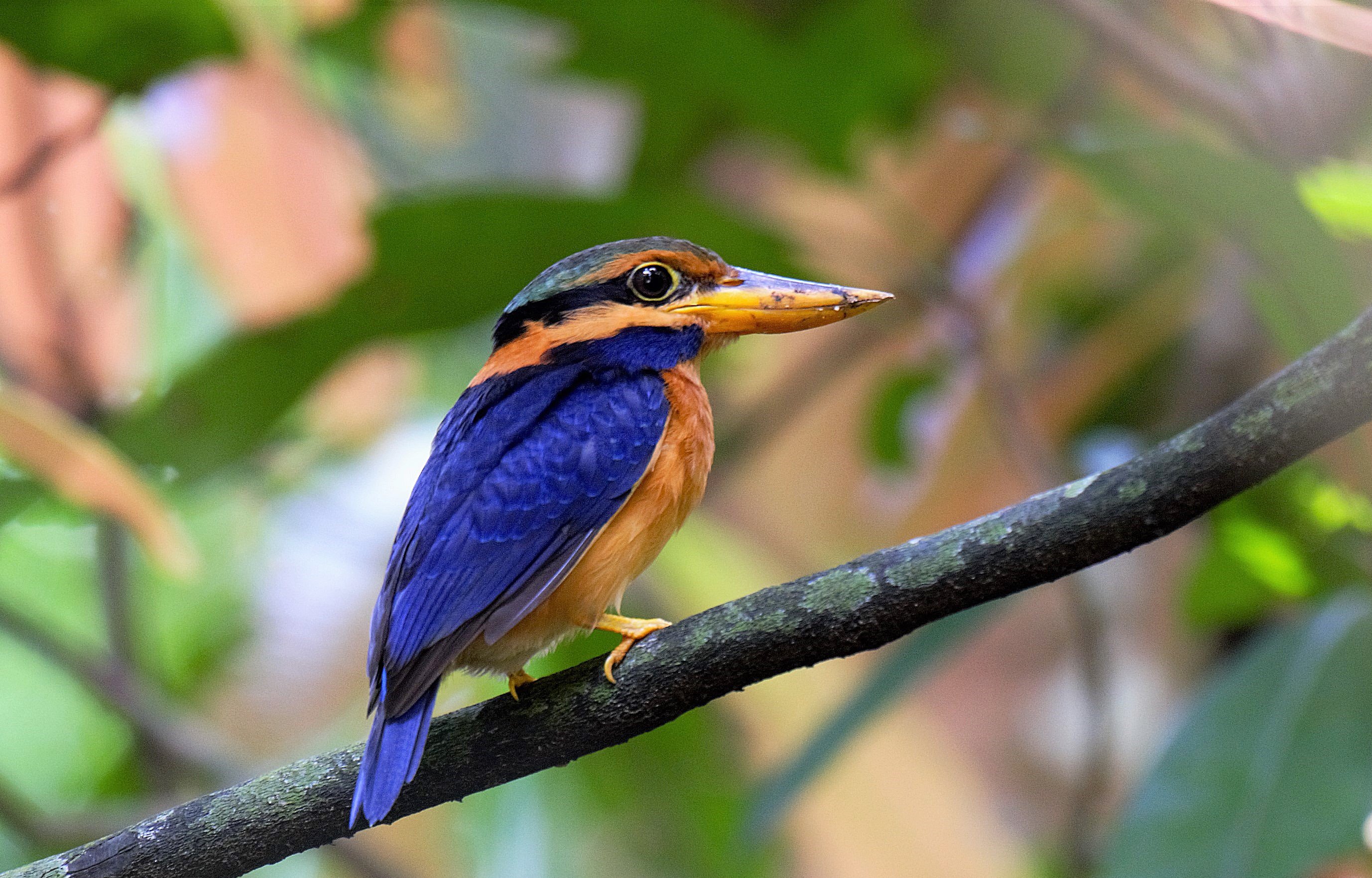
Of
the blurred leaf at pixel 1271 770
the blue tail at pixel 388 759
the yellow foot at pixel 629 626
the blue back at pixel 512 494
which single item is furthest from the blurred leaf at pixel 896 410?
the blue tail at pixel 388 759

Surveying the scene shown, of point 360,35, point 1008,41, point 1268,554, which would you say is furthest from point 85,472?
point 1268,554

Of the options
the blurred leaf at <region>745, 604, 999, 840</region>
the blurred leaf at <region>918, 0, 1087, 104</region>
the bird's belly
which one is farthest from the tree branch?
the blurred leaf at <region>918, 0, 1087, 104</region>

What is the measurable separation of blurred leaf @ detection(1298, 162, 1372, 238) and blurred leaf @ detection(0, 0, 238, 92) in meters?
2.39

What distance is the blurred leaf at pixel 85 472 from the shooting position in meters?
Answer: 2.36

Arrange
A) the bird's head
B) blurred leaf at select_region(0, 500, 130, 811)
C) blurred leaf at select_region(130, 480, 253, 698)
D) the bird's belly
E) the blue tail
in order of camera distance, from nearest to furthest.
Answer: the blue tail → the bird's belly → the bird's head → blurred leaf at select_region(130, 480, 253, 698) → blurred leaf at select_region(0, 500, 130, 811)

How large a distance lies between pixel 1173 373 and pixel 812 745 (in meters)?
2.06

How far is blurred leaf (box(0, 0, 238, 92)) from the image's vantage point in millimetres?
2824

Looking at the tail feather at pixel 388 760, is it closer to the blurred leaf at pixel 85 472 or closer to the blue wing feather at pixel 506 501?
the blue wing feather at pixel 506 501

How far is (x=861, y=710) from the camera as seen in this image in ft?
9.14

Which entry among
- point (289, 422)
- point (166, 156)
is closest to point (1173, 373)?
point (289, 422)

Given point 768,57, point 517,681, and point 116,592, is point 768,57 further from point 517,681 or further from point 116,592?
point 116,592

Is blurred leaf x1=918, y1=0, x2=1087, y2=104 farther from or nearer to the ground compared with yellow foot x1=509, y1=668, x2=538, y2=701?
farther from the ground

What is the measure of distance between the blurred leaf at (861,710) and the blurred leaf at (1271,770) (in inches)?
20.1

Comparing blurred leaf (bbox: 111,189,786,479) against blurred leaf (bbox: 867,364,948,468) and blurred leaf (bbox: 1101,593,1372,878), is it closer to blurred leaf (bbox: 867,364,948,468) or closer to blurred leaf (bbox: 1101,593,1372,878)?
blurred leaf (bbox: 867,364,948,468)
